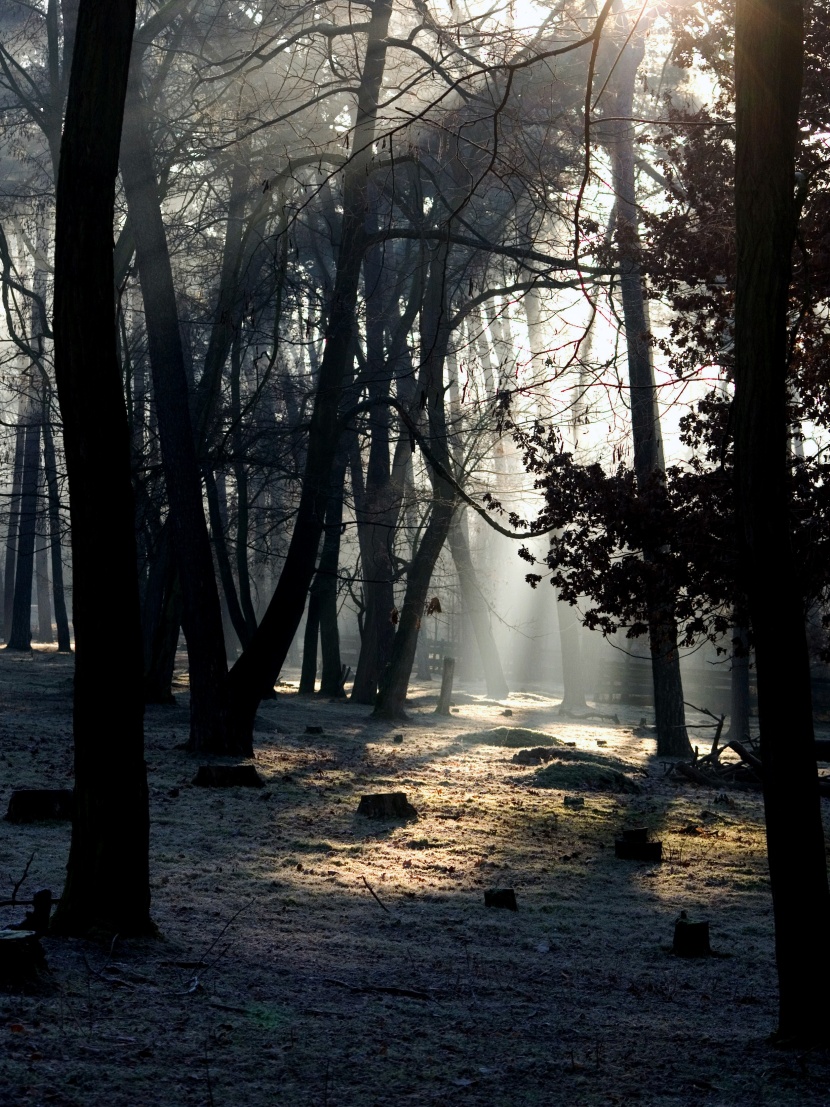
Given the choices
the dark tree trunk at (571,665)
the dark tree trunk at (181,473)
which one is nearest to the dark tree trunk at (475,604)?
the dark tree trunk at (571,665)

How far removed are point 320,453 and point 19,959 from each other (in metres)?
9.98

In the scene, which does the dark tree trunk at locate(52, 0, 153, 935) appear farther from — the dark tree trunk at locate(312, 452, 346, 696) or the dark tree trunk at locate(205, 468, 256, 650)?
the dark tree trunk at locate(312, 452, 346, 696)

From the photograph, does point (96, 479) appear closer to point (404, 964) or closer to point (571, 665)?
point (404, 964)

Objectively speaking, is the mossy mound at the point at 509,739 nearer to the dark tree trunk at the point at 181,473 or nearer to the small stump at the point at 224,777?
the dark tree trunk at the point at 181,473

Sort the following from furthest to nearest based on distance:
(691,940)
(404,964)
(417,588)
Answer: (417,588)
(691,940)
(404,964)

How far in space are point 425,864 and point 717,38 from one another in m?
6.97

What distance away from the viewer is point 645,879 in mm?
8336

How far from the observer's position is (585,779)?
13.4m

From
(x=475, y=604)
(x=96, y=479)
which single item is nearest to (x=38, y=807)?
(x=96, y=479)

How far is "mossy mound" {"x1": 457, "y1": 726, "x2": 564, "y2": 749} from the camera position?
18144 mm

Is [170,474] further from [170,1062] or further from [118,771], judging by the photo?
[170,1062]

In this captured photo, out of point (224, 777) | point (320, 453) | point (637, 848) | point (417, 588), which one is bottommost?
point (637, 848)

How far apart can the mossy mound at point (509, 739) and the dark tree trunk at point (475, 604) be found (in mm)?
5580

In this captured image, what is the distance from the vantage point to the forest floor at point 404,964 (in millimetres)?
3699
